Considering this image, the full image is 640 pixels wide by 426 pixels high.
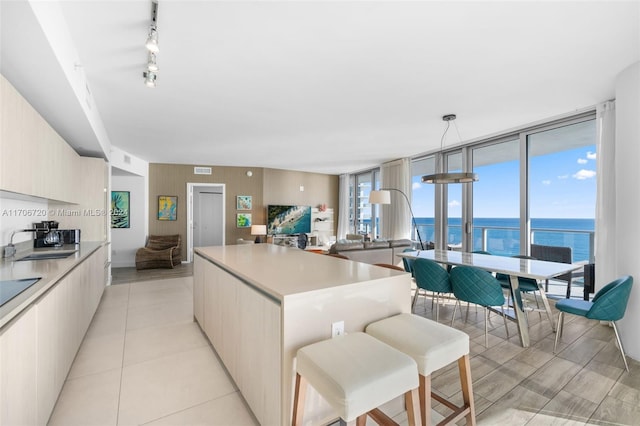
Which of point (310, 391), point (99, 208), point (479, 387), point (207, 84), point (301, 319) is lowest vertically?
point (479, 387)

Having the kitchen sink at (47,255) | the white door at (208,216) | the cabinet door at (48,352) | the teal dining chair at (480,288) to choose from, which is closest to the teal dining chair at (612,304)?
the teal dining chair at (480,288)

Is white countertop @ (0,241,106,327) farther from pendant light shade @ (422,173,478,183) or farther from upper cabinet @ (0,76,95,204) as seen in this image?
pendant light shade @ (422,173,478,183)

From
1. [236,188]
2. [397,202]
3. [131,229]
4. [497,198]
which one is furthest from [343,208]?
[131,229]

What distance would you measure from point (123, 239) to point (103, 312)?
3.56 meters

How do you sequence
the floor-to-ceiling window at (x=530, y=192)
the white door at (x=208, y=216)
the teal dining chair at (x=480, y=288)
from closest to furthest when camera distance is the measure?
1. the teal dining chair at (x=480, y=288)
2. the floor-to-ceiling window at (x=530, y=192)
3. the white door at (x=208, y=216)

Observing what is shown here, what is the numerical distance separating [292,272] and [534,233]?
439cm

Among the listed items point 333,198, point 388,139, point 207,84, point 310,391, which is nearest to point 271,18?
point 207,84

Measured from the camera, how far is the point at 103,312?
3367mm

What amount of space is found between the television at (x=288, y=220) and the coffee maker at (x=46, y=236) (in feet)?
15.7

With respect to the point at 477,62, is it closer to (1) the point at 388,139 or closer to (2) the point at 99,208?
(1) the point at 388,139

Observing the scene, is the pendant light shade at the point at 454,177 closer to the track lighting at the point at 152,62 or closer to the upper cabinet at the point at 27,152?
the track lighting at the point at 152,62

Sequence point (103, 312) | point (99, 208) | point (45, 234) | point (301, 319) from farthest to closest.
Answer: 1. point (99, 208)
2. point (103, 312)
3. point (45, 234)
4. point (301, 319)

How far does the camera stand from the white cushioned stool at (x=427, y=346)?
1241mm

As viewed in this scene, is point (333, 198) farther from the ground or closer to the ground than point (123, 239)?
farther from the ground
